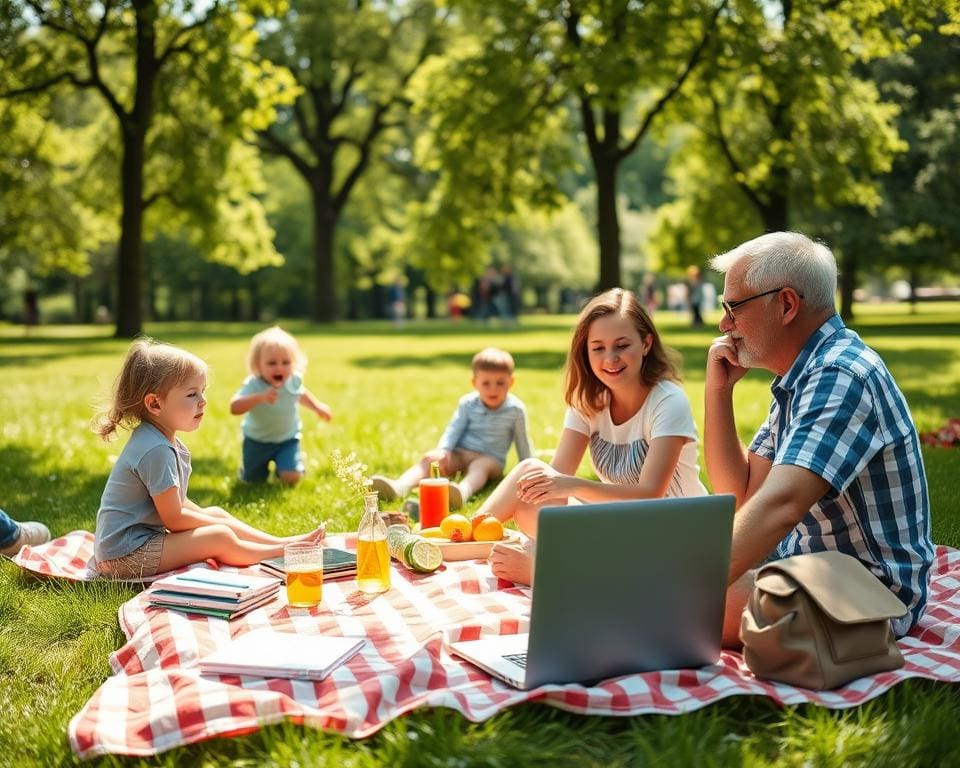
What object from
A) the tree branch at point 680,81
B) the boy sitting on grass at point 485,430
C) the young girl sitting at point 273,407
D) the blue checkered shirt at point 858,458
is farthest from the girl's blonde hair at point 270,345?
the tree branch at point 680,81

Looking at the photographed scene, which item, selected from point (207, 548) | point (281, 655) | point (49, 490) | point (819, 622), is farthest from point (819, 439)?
point (49, 490)

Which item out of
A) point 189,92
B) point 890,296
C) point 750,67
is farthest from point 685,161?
point 890,296

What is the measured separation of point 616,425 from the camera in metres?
5.28

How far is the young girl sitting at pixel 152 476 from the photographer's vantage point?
Result: 505cm

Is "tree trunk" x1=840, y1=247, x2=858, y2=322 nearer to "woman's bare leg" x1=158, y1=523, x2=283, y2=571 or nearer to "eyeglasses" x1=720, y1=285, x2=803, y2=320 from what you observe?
"woman's bare leg" x1=158, y1=523, x2=283, y2=571

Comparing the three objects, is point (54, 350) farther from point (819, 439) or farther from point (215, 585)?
point (819, 439)

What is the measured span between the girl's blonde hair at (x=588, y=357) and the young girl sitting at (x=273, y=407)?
8.97 feet

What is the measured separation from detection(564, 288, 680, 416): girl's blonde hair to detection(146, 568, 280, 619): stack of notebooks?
1.82 metres

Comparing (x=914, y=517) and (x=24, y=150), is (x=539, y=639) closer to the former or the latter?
(x=914, y=517)

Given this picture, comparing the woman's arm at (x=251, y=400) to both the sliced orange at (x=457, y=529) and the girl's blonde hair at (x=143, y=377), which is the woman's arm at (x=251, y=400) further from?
the sliced orange at (x=457, y=529)

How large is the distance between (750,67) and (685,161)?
33.5 feet

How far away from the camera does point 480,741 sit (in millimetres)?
3205

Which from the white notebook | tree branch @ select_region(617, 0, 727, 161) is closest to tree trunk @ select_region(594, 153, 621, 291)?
tree branch @ select_region(617, 0, 727, 161)

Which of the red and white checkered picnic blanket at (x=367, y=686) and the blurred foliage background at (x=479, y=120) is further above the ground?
the blurred foliage background at (x=479, y=120)
